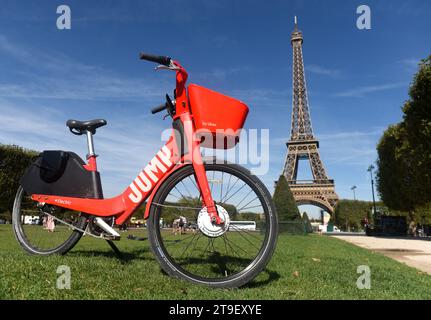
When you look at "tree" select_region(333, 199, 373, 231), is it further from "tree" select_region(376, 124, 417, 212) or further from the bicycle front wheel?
the bicycle front wheel

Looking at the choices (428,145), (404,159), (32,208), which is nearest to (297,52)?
(404,159)

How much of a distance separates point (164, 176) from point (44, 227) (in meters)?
2.12

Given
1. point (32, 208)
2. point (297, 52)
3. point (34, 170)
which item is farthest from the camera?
point (297, 52)

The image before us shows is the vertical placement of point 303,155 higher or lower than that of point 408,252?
higher

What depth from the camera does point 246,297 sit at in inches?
109

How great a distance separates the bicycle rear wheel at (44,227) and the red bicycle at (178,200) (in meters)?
0.01

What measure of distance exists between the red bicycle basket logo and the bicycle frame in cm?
15

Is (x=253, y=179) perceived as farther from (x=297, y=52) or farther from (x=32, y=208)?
(x=297, y=52)

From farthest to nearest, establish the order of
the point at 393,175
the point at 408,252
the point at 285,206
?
1. the point at 393,175
2. the point at 285,206
3. the point at 408,252

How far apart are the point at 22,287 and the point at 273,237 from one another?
6.71 feet

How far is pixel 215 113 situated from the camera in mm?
3287

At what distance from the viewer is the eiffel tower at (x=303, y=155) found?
58.2m

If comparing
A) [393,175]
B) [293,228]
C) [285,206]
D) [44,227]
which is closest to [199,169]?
[44,227]

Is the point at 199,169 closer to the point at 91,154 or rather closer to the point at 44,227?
the point at 91,154
